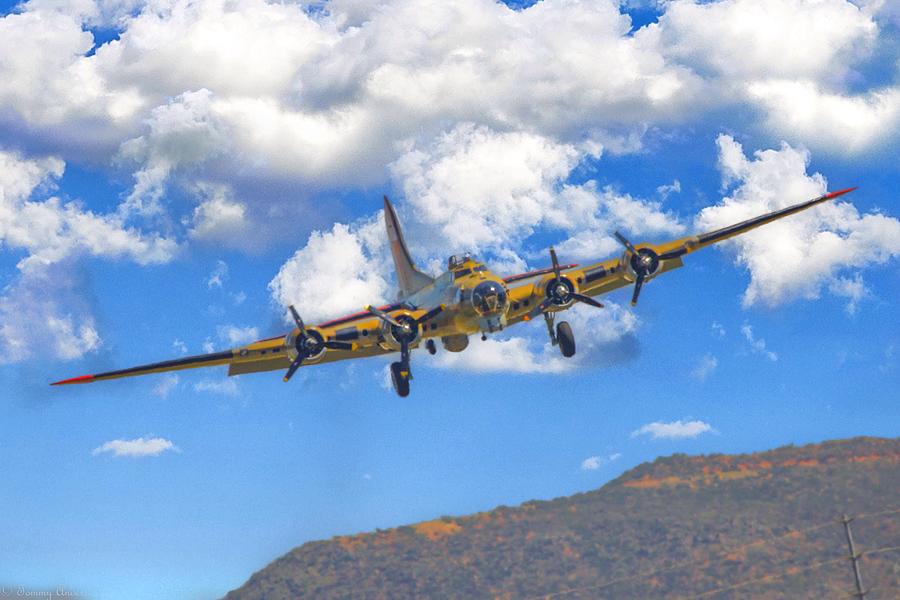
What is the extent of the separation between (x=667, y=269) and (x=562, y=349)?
889 centimetres

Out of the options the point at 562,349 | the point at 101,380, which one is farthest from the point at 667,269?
the point at 101,380

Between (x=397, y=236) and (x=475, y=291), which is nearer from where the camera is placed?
(x=475, y=291)

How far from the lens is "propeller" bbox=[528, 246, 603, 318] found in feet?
228

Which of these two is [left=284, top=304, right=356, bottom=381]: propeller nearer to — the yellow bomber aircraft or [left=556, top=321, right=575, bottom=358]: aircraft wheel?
the yellow bomber aircraft

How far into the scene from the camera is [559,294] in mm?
69562

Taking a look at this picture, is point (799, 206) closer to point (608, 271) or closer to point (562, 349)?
point (608, 271)

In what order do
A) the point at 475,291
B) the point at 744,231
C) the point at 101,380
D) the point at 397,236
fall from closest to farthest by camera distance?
the point at 475,291, the point at 101,380, the point at 744,231, the point at 397,236

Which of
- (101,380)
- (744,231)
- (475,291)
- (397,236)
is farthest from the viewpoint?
(397,236)

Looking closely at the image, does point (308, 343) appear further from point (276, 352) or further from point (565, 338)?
point (565, 338)

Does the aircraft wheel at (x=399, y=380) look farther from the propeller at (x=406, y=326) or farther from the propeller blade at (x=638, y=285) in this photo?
the propeller blade at (x=638, y=285)

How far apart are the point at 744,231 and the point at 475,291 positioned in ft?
68.9

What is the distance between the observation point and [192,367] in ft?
235

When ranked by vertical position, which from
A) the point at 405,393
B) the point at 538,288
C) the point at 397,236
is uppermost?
the point at 397,236

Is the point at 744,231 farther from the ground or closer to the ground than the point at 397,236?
closer to the ground
